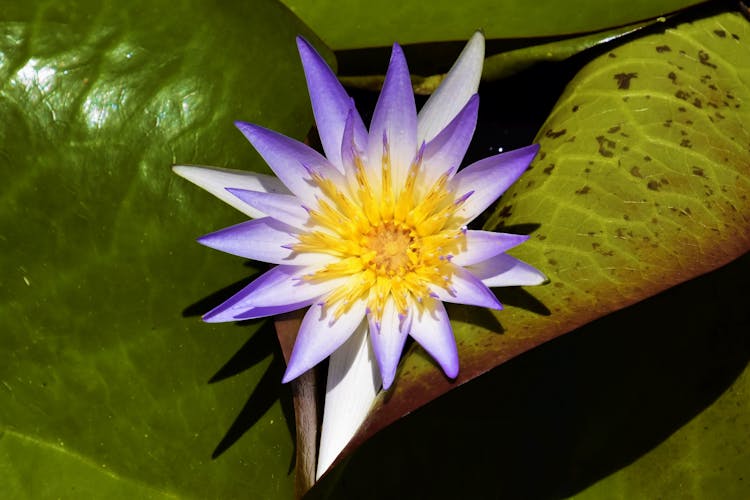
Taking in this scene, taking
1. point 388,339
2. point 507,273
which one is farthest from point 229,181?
point 507,273

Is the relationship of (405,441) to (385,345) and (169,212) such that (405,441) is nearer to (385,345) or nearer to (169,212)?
(385,345)

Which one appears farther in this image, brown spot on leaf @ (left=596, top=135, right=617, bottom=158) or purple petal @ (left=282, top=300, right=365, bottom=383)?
brown spot on leaf @ (left=596, top=135, right=617, bottom=158)

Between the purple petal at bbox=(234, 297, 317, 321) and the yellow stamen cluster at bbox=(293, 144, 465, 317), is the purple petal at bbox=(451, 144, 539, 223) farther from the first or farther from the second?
the purple petal at bbox=(234, 297, 317, 321)

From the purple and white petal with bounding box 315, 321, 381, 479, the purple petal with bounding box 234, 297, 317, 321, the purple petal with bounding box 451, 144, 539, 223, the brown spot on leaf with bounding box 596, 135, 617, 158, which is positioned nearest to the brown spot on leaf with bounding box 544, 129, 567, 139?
the brown spot on leaf with bounding box 596, 135, 617, 158

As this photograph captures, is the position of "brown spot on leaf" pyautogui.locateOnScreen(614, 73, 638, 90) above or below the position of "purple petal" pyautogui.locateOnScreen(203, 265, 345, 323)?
above

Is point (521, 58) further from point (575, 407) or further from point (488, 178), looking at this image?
point (575, 407)
